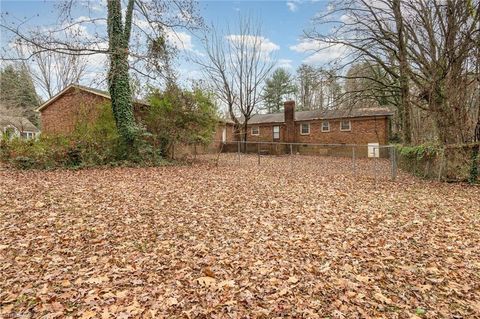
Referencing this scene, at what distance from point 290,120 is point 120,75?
54.7 feet

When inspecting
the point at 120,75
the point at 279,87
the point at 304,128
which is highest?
the point at 279,87

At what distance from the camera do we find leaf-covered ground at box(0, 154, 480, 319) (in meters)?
2.93

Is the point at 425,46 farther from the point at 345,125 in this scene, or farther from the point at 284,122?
the point at 284,122

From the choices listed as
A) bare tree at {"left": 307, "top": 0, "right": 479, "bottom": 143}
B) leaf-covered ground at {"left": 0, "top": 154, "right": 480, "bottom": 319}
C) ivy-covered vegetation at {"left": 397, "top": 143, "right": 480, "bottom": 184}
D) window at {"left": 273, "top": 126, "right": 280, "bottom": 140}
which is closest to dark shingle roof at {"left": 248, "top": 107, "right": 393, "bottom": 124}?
window at {"left": 273, "top": 126, "right": 280, "bottom": 140}

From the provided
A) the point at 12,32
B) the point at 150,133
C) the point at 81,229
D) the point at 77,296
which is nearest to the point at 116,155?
the point at 150,133

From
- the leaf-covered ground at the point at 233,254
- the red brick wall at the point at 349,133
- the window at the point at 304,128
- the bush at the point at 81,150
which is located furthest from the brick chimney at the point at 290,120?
the leaf-covered ground at the point at 233,254

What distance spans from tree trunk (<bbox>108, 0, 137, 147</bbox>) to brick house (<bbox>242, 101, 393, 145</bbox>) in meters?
13.3

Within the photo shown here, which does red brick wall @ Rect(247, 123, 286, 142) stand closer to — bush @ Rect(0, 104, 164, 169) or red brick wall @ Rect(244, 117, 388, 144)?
red brick wall @ Rect(244, 117, 388, 144)

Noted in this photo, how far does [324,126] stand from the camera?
24.0 metres

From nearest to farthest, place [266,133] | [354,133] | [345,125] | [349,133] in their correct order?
[354,133] → [349,133] → [345,125] → [266,133]

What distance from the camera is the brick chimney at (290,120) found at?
25.1m

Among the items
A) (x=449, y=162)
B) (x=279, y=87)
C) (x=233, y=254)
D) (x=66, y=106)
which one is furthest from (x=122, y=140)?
(x=279, y=87)

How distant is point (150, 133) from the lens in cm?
1341

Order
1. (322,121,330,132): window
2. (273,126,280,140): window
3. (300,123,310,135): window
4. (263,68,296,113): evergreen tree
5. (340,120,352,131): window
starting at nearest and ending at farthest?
(340,120,352,131): window, (322,121,330,132): window, (300,123,310,135): window, (273,126,280,140): window, (263,68,296,113): evergreen tree
